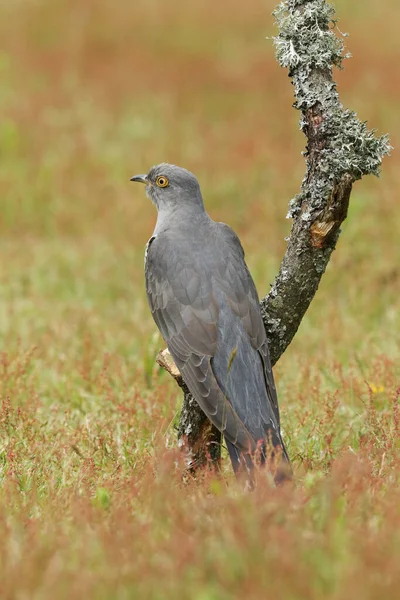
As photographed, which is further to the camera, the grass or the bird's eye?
the bird's eye

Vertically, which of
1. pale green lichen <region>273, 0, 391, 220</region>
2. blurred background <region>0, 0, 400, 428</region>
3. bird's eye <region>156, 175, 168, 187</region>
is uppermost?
blurred background <region>0, 0, 400, 428</region>

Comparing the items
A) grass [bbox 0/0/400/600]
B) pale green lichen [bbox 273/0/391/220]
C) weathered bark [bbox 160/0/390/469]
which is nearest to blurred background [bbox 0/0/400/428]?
grass [bbox 0/0/400/600]

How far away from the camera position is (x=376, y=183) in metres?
11.7

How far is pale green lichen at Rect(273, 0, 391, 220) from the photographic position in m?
4.84

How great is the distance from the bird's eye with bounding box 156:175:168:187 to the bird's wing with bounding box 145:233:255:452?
23.8 inches

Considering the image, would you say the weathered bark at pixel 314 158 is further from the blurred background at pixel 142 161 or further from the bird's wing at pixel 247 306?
the blurred background at pixel 142 161

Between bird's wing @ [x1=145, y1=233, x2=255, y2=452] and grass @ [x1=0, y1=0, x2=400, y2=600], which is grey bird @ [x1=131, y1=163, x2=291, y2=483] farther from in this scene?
grass @ [x1=0, y1=0, x2=400, y2=600]

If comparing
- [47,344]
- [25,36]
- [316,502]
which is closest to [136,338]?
[47,344]

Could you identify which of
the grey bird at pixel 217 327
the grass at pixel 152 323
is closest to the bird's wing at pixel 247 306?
the grey bird at pixel 217 327

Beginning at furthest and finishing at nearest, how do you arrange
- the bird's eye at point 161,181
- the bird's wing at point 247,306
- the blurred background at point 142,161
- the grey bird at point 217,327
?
the blurred background at point 142,161 → the bird's eye at point 161,181 → the bird's wing at point 247,306 → the grey bird at point 217,327

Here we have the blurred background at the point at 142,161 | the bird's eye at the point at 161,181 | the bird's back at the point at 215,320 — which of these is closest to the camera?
the bird's back at the point at 215,320

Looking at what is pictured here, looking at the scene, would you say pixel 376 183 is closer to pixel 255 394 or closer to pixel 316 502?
pixel 255 394

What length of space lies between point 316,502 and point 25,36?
1551cm

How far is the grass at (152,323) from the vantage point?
3.29 metres
